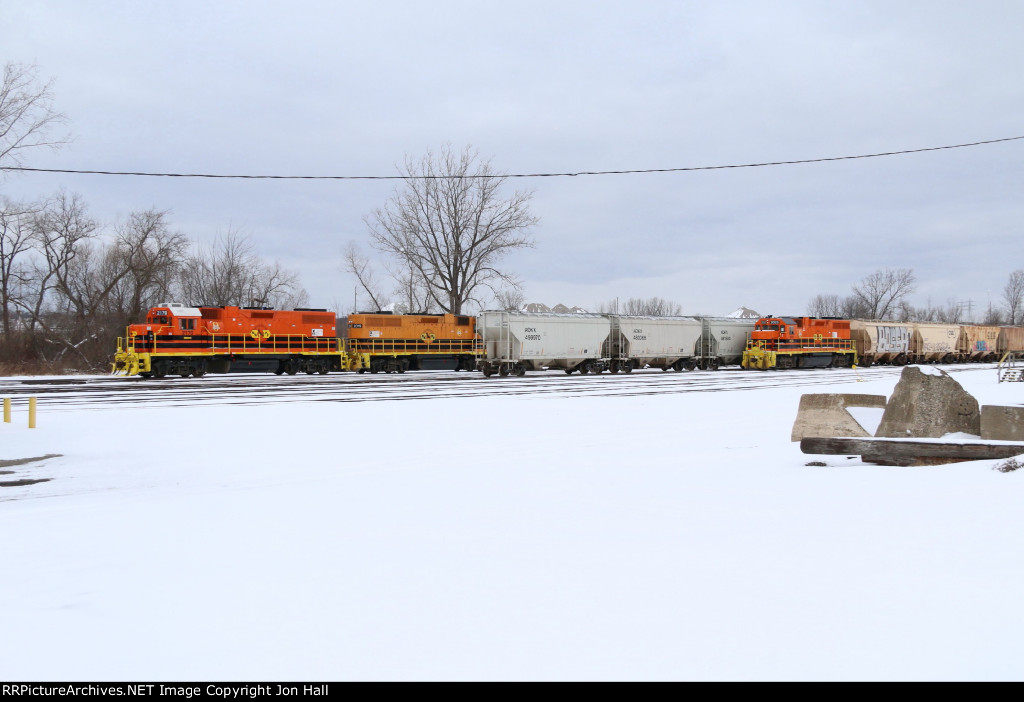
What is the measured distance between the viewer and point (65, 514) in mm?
7148

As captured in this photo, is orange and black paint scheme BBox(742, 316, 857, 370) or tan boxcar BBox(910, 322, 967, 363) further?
tan boxcar BBox(910, 322, 967, 363)

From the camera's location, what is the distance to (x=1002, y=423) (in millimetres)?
8141

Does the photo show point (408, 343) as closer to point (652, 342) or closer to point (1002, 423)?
point (652, 342)

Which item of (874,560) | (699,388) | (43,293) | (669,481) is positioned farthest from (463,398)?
(43,293)

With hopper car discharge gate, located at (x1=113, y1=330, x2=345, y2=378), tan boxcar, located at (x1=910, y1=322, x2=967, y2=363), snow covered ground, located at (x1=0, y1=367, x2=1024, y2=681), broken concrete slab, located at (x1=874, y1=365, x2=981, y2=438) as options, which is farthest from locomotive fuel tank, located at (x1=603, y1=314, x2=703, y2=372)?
broken concrete slab, located at (x1=874, y1=365, x2=981, y2=438)

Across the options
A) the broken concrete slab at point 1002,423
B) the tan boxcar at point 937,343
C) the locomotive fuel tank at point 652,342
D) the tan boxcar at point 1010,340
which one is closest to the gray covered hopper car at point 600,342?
the locomotive fuel tank at point 652,342

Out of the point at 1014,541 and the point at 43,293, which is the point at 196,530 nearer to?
the point at 1014,541

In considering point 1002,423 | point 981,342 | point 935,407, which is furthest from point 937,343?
point 1002,423

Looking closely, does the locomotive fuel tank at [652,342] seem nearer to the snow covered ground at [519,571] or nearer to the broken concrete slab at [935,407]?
the snow covered ground at [519,571]

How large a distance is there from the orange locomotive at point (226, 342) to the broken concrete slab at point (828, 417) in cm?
2823

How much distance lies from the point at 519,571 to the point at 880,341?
5115 cm

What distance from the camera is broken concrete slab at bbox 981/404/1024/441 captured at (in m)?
7.99

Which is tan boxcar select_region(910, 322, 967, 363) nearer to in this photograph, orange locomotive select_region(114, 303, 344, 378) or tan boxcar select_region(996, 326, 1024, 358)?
tan boxcar select_region(996, 326, 1024, 358)

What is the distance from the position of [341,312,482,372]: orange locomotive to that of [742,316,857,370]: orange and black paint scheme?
18277 millimetres
